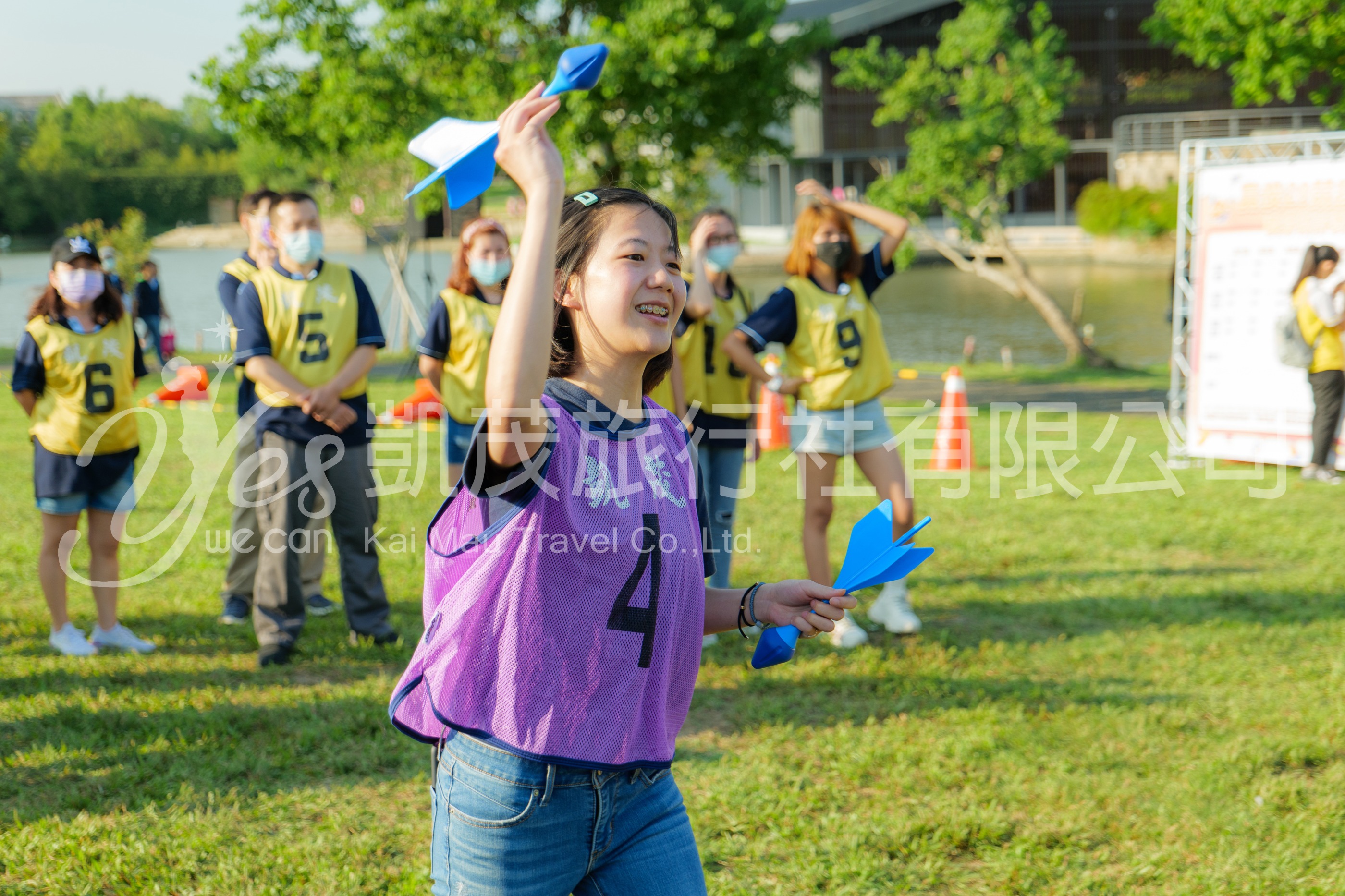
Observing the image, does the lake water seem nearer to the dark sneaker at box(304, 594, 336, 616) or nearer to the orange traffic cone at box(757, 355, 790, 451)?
the orange traffic cone at box(757, 355, 790, 451)

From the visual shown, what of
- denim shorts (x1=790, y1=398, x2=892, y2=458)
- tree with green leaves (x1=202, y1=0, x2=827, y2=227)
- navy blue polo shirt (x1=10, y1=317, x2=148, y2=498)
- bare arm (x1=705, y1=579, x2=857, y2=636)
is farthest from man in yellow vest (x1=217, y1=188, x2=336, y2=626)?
tree with green leaves (x1=202, y1=0, x2=827, y2=227)

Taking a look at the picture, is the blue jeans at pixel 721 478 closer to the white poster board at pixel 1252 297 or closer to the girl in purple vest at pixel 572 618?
the girl in purple vest at pixel 572 618

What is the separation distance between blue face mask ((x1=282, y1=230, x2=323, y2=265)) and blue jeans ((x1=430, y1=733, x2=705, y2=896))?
13.2 feet

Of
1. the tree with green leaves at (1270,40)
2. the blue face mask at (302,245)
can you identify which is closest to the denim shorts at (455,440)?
the blue face mask at (302,245)

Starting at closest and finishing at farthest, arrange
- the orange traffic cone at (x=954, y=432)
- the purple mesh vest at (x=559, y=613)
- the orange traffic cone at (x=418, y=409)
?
the purple mesh vest at (x=559, y=613)
the orange traffic cone at (x=954, y=432)
the orange traffic cone at (x=418, y=409)

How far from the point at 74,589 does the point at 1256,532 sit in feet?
25.9

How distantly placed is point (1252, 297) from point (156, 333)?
16308 millimetres

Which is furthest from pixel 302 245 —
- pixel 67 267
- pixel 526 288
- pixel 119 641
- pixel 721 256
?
pixel 526 288

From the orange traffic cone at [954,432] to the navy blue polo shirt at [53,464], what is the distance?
7.09 m

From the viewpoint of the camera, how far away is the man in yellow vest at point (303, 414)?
5426 mm

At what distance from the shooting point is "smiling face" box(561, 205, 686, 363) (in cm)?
193

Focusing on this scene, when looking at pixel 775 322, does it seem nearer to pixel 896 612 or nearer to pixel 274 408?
pixel 896 612

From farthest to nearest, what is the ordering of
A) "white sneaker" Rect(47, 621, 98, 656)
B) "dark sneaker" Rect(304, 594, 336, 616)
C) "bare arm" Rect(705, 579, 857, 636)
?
"dark sneaker" Rect(304, 594, 336, 616) < "white sneaker" Rect(47, 621, 98, 656) < "bare arm" Rect(705, 579, 857, 636)

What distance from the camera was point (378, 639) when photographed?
575 cm
